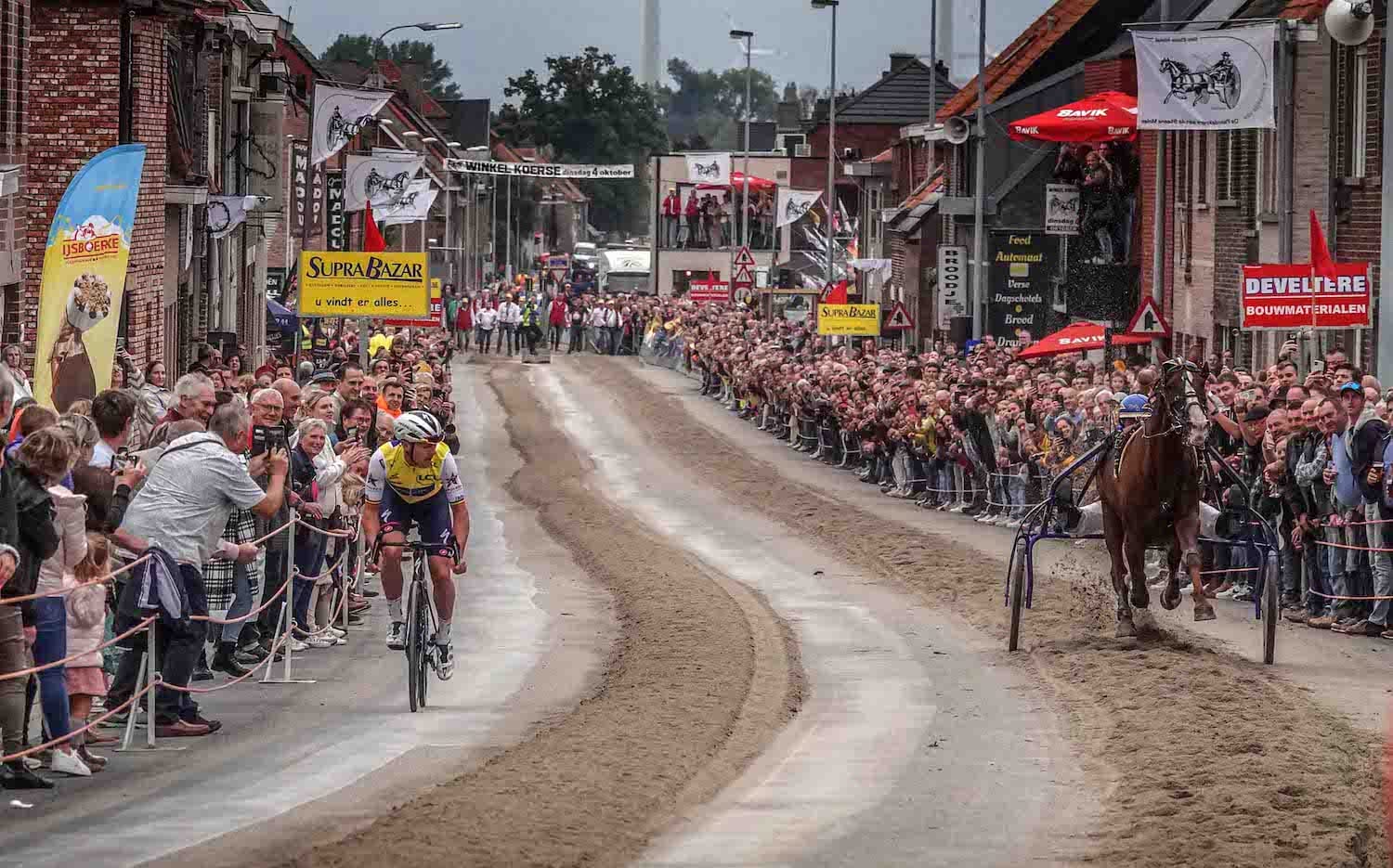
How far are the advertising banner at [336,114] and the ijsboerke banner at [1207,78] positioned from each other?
1442 cm

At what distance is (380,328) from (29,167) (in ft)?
64.7

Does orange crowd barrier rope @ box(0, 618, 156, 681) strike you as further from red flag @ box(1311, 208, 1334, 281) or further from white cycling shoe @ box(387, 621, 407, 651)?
red flag @ box(1311, 208, 1334, 281)

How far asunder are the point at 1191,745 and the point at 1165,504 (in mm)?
3688

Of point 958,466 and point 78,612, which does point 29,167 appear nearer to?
point 958,466

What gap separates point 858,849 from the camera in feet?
31.2

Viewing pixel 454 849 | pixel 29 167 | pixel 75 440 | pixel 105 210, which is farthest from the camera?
pixel 29 167

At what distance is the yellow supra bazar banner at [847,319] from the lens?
48250mm

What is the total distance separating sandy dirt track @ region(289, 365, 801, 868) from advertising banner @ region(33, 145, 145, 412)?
3.95m

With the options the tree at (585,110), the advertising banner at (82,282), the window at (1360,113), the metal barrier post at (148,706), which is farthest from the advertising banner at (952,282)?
the tree at (585,110)

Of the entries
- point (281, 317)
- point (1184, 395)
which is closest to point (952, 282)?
point (281, 317)

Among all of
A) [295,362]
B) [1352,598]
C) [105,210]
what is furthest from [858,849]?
[295,362]

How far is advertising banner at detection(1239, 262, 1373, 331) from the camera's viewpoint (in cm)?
2191

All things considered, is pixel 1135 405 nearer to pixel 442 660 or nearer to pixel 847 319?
pixel 442 660

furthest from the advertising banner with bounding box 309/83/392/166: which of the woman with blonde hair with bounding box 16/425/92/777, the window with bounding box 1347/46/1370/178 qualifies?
the woman with blonde hair with bounding box 16/425/92/777
